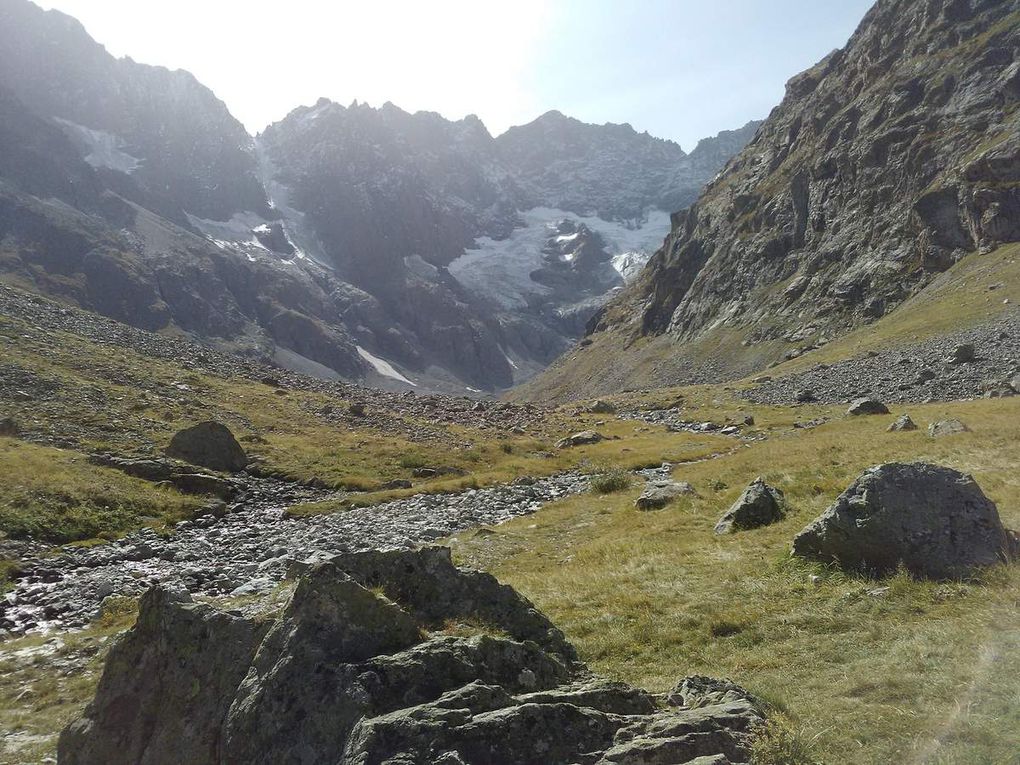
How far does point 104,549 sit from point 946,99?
16272 centimetres

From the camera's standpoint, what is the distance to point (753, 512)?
20156 mm

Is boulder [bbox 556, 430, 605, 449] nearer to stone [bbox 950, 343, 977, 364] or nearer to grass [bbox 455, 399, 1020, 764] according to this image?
stone [bbox 950, 343, 977, 364]

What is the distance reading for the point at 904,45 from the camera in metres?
151

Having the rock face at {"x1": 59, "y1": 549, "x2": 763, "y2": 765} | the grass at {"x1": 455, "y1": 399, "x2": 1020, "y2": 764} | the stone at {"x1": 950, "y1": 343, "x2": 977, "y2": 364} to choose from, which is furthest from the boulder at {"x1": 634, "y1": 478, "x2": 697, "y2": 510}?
the stone at {"x1": 950, "y1": 343, "x2": 977, "y2": 364}

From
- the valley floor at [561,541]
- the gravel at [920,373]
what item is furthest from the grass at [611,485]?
the gravel at [920,373]

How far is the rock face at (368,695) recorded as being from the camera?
655 cm

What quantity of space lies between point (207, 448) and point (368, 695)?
3861cm

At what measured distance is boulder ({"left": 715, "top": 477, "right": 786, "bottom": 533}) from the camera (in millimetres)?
20047

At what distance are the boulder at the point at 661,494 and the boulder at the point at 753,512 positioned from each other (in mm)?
7233

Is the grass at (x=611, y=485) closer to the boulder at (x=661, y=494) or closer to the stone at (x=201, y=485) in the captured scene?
the boulder at (x=661, y=494)

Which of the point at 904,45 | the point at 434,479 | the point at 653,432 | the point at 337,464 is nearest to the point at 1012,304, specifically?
the point at 653,432

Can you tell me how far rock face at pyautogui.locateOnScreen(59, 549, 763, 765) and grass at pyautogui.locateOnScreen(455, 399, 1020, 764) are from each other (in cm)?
143

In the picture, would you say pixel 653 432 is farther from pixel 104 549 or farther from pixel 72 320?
pixel 72 320

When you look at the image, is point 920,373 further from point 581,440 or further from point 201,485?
point 201,485
